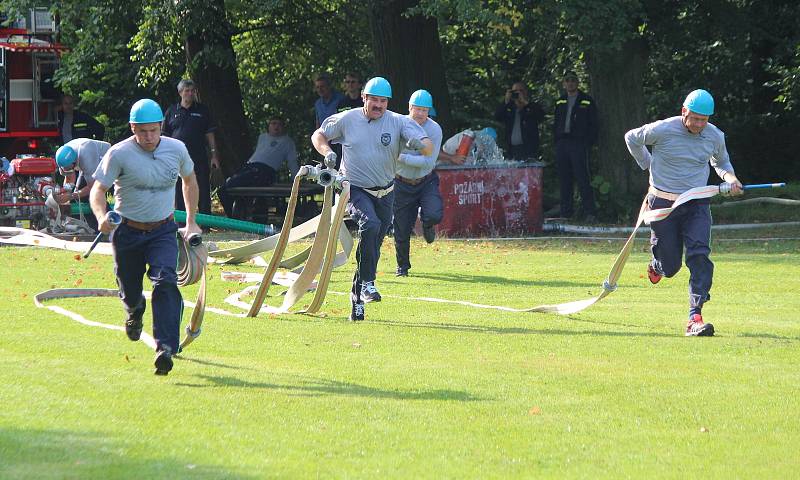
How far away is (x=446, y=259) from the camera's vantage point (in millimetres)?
18562

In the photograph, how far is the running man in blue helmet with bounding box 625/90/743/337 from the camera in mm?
11758

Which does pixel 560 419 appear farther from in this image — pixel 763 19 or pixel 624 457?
pixel 763 19

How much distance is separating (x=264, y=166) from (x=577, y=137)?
17.7 feet

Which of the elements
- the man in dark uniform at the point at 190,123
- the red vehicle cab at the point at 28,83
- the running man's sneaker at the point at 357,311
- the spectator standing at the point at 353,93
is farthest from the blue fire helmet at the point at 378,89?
the red vehicle cab at the point at 28,83

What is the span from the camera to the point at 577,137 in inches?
917

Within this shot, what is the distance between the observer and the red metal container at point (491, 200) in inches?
856

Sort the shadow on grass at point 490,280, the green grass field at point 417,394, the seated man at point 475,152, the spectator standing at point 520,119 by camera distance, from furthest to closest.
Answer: the spectator standing at point 520,119 < the seated man at point 475,152 < the shadow on grass at point 490,280 < the green grass field at point 417,394

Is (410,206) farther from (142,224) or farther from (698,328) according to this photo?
(142,224)

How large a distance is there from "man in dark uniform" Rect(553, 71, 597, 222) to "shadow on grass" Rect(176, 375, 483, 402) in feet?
47.6

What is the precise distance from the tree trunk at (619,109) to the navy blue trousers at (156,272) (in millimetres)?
14706

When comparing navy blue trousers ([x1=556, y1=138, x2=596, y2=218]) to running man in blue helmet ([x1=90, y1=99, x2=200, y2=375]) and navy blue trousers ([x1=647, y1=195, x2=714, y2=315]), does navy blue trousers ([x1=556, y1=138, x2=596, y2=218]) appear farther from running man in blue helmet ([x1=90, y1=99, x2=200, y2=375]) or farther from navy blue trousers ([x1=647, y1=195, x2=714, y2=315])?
running man in blue helmet ([x1=90, y1=99, x2=200, y2=375])

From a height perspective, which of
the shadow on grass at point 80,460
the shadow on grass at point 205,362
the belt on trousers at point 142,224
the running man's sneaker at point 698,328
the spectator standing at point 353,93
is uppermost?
the spectator standing at point 353,93

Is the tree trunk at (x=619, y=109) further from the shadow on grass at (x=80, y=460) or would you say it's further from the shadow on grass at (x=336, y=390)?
the shadow on grass at (x=80, y=460)

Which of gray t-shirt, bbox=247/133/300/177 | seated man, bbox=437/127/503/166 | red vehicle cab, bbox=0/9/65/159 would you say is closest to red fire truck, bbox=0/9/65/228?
red vehicle cab, bbox=0/9/65/159
